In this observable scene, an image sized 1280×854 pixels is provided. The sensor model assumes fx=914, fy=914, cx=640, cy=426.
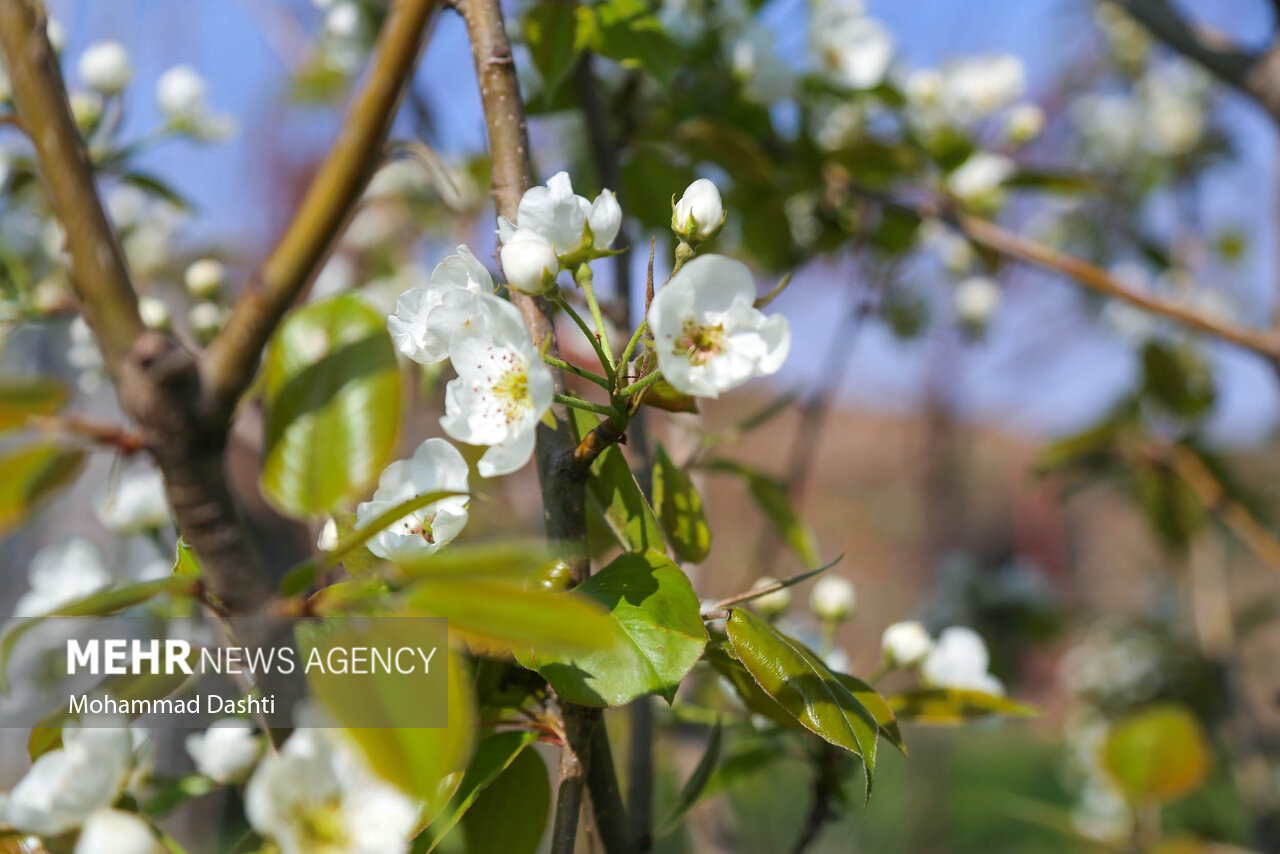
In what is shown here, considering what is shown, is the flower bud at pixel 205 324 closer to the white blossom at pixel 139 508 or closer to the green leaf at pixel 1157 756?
the white blossom at pixel 139 508

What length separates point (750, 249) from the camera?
46.9 inches

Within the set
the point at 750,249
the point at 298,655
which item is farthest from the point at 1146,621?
the point at 298,655

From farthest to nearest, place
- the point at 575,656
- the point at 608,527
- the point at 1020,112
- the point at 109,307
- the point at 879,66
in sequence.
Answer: the point at 1020,112
the point at 879,66
the point at 608,527
the point at 575,656
the point at 109,307

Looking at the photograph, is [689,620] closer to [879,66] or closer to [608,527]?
[608,527]

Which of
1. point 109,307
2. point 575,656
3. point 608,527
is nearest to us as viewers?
point 109,307

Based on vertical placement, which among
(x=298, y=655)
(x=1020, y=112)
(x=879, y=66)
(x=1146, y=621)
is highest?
(x=298, y=655)

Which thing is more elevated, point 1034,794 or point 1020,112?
point 1020,112

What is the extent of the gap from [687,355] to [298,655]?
0.69ft

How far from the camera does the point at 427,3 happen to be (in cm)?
32

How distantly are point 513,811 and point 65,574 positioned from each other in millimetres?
500

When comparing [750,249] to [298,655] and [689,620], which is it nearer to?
[689,620]

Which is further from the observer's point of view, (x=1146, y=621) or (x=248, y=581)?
(x=1146, y=621)

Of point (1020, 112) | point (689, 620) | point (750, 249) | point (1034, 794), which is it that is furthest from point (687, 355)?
point (1034, 794)

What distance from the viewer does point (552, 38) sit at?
69cm
